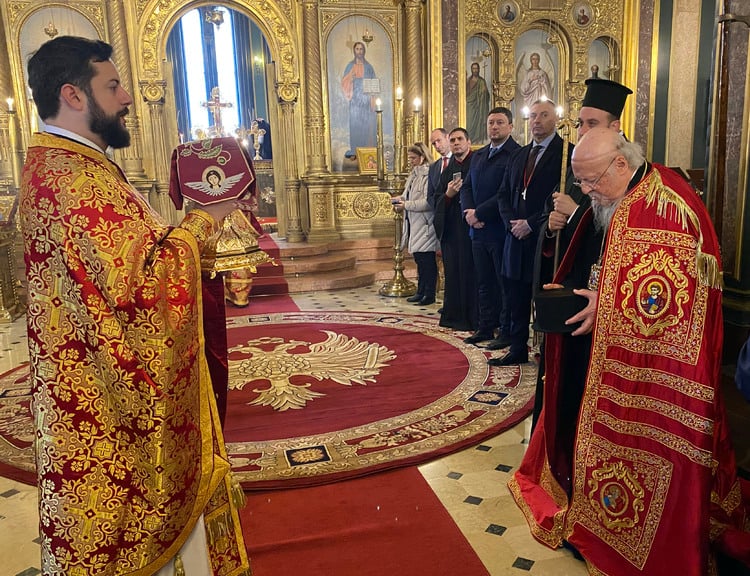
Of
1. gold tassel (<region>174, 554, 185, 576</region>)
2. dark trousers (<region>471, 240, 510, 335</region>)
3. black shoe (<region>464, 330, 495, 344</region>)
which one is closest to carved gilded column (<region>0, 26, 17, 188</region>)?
dark trousers (<region>471, 240, 510, 335</region>)

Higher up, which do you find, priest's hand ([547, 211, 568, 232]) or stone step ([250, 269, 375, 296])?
priest's hand ([547, 211, 568, 232])

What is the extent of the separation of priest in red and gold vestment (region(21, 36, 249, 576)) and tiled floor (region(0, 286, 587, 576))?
1.09 m

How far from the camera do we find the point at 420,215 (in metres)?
6.65

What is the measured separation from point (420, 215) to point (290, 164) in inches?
185

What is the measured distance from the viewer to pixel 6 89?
9281 mm

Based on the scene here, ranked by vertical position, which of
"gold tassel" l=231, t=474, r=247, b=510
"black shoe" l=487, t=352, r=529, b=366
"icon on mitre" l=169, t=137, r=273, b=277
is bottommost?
"black shoe" l=487, t=352, r=529, b=366

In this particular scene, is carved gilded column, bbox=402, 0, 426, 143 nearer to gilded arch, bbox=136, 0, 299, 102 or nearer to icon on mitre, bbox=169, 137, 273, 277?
gilded arch, bbox=136, 0, 299, 102

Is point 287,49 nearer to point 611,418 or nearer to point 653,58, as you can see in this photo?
point 653,58

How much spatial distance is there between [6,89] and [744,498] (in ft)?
35.1

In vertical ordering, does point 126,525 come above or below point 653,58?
below

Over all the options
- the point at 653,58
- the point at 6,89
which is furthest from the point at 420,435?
the point at 653,58

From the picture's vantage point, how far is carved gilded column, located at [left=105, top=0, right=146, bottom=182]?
9555mm

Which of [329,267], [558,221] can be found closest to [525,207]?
[558,221]

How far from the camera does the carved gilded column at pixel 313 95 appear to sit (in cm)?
1016
